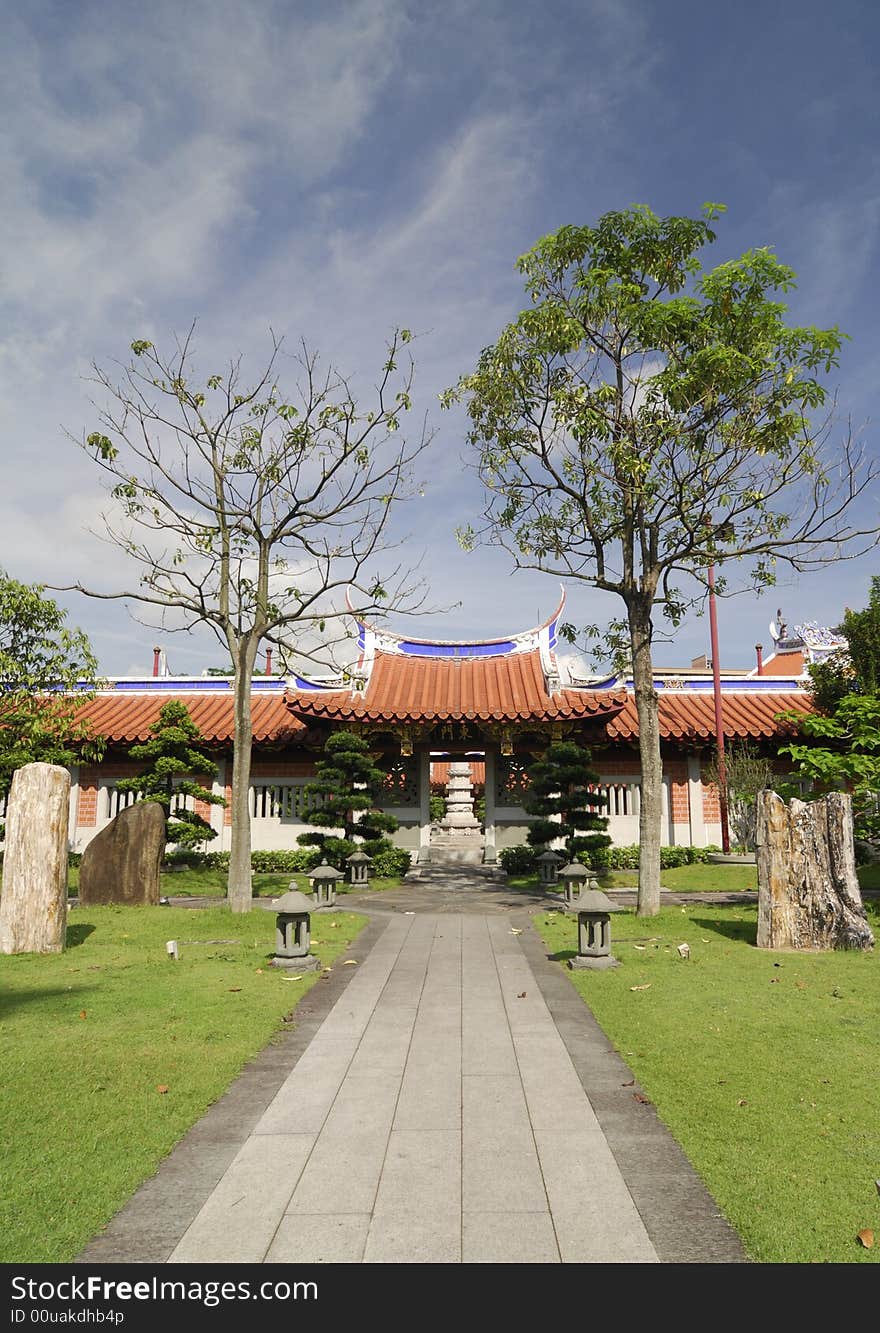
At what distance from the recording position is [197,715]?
20266 mm

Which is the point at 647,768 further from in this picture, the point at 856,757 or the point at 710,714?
the point at 710,714

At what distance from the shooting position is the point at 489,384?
1254 cm

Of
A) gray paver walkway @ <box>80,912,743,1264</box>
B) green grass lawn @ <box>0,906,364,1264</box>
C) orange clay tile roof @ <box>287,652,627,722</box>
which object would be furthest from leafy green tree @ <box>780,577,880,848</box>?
green grass lawn @ <box>0,906,364,1264</box>

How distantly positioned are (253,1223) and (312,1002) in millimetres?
3827

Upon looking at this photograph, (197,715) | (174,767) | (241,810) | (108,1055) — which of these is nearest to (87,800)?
(197,715)

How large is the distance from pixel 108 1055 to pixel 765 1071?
14.1 feet

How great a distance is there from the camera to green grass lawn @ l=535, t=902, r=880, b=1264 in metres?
3.34

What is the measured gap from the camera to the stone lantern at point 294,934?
823cm

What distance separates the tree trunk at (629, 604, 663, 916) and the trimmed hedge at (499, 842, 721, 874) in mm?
5717

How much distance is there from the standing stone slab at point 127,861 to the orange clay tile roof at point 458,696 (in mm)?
5506

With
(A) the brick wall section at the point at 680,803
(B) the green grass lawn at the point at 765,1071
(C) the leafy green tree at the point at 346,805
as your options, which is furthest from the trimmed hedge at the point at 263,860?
(B) the green grass lawn at the point at 765,1071

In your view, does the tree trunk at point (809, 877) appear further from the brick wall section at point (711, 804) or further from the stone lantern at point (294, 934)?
the brick wall section at point (711, 804)

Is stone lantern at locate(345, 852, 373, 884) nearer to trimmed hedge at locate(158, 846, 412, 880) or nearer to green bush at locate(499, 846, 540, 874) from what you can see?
trimmed hedge at locate(158, 846, 412, 880)
